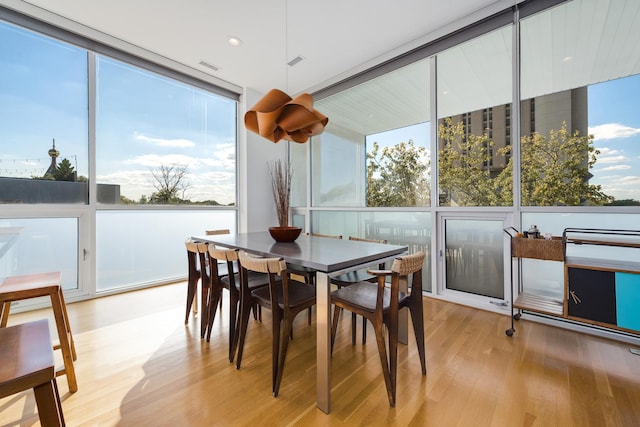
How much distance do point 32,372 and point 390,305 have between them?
5.03 feet

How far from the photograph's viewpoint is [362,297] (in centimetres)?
184

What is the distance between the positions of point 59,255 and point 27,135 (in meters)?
1.41

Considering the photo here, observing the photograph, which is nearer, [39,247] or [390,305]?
[390,305]

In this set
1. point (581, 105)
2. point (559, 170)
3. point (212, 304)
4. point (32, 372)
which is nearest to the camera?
point (32, 372)

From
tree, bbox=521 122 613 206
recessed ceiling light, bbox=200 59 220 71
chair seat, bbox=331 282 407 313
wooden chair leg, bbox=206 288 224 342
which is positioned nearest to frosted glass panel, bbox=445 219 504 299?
tree, bbox=521 122 613 206

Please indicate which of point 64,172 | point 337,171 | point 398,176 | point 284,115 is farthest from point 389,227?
point 64,172

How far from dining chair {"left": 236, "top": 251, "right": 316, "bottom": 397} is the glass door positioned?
2.09m

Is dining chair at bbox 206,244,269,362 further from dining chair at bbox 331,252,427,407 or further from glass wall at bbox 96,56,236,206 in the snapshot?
glass wall at bbox 96,56,236,206

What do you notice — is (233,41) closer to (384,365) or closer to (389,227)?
(389,227)

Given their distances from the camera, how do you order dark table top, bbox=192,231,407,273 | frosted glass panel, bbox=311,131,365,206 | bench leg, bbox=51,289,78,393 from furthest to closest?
frosted glass panel, bbox=311,131,365,206, bench leg, bbox=51,289,78,393, dark table top, bbox=192,231,407,273

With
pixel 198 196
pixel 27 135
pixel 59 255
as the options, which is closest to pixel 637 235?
pixel 198 196

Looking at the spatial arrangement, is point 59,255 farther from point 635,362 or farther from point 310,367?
point 635,362

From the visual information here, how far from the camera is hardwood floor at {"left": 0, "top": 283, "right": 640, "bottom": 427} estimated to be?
1479mm

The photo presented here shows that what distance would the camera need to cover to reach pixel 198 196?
448cm
